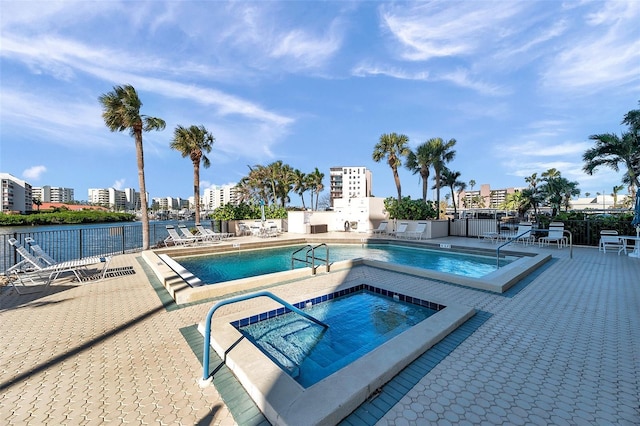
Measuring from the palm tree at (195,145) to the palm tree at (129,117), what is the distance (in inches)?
186

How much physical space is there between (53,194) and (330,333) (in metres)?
183

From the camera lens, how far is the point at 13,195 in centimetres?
6894

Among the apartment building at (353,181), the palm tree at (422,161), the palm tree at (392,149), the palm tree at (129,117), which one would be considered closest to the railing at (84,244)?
the palm tree at (129,117)

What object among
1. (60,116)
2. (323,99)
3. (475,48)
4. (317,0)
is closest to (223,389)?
(317,0)

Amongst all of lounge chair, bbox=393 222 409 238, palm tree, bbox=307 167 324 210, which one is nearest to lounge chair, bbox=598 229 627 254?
lounge chair, bbox=393 222 409 238

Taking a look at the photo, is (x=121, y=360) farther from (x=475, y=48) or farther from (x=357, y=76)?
(x=357, y=76)

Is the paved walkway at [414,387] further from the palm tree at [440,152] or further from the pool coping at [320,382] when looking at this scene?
the palm tree at [440,152]

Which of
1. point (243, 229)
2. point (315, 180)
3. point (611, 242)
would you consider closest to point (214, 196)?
point (315, 180)

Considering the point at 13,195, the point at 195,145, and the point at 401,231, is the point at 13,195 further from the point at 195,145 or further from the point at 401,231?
the point at 401,231

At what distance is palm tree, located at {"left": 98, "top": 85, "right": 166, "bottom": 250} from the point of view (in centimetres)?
952

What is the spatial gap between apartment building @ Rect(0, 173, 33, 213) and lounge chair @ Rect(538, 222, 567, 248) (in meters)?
94.2

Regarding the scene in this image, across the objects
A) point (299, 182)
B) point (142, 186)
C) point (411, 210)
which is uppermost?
point (299, 182)

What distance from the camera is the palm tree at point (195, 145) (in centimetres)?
1509

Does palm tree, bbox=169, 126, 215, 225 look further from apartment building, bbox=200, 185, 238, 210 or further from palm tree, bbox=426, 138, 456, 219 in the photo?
apartment building, bbox=200, 185, 238, 210
